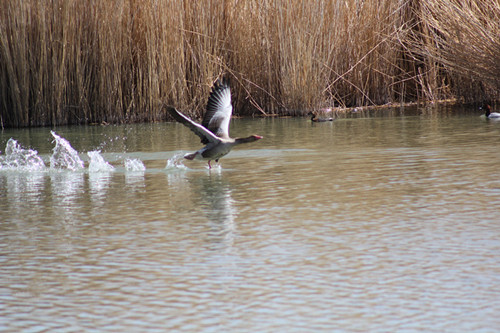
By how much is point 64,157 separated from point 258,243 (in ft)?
14.2

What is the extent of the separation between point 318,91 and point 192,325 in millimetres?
10216

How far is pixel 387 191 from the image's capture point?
16.8 ft

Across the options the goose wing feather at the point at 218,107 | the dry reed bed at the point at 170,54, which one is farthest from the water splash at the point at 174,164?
the dry reed bed at the point at 170,54

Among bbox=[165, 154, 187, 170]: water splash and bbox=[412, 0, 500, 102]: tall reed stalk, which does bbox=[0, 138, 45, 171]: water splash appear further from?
bbox=[412, 0, 500, 102]: tall reed stalk

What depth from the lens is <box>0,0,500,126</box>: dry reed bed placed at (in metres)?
12.0

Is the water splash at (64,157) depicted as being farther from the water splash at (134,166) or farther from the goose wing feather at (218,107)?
the goose wing feather at (218,107)

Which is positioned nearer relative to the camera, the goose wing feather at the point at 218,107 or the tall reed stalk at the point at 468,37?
the goose wing feather at the point at 218,107

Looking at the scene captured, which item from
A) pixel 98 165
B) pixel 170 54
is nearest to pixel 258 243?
Result: pixel 98 165

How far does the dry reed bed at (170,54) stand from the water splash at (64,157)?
451 cm

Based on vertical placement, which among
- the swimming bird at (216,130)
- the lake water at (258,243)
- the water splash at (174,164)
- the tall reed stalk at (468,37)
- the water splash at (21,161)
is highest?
the tall reed stalk at (468,37)

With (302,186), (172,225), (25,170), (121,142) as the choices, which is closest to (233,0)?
(121,142)

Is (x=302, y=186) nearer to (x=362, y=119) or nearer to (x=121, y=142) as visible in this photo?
(x=121, y=142)

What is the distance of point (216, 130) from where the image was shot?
23.9ft

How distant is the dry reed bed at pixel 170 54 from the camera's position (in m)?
12.0
